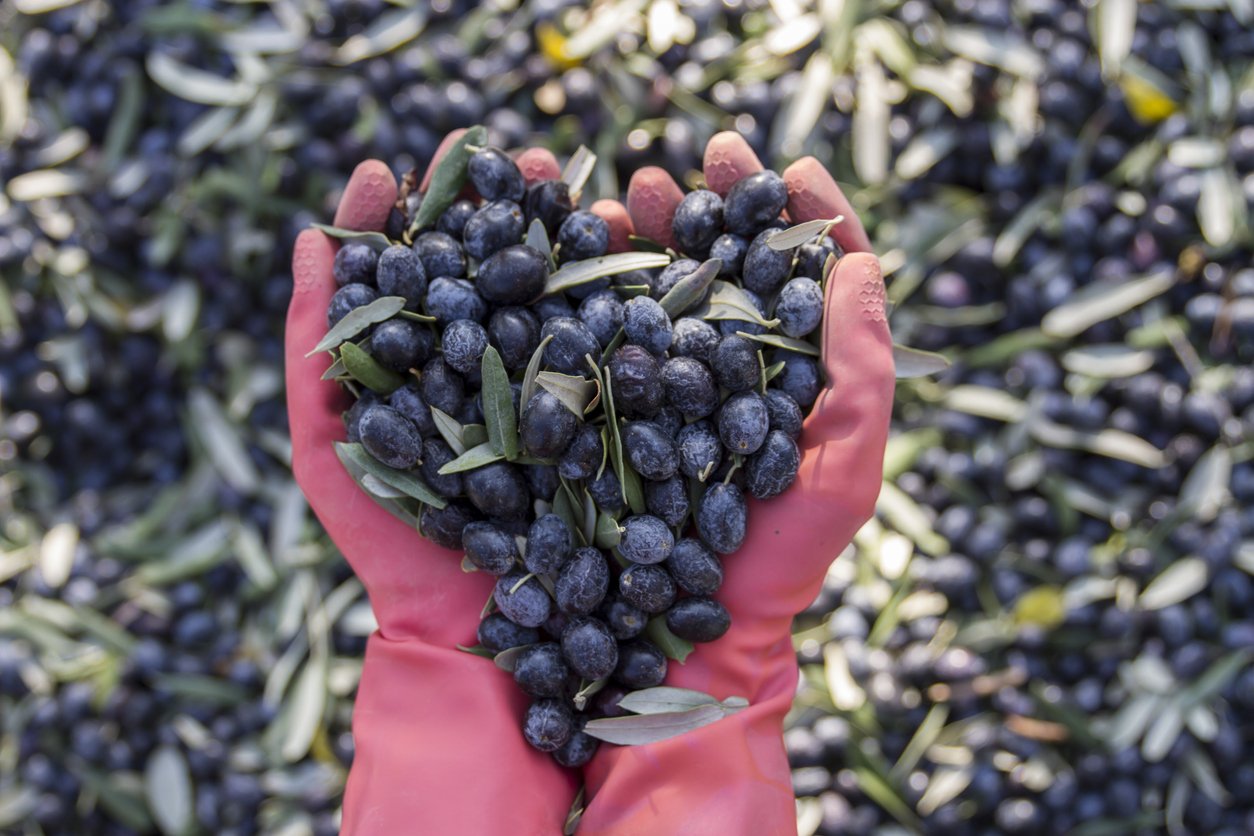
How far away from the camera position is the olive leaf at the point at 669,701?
135 centimetres

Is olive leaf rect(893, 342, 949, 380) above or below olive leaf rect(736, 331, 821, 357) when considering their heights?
below

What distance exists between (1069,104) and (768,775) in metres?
1.84

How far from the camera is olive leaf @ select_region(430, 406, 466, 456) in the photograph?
4.46 ft

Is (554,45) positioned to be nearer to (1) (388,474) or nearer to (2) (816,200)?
(2) (816,200)

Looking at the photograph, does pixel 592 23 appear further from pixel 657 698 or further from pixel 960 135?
pixel 657 698

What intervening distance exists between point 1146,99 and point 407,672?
7.16 feet

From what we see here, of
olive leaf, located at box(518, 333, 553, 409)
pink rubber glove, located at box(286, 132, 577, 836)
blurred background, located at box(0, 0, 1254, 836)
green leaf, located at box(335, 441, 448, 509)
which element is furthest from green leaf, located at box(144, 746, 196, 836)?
olive leaf, located at box(518, 333, 553, 409)

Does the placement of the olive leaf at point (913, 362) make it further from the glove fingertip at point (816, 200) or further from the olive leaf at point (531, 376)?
the olive leaf at point (531, 376)

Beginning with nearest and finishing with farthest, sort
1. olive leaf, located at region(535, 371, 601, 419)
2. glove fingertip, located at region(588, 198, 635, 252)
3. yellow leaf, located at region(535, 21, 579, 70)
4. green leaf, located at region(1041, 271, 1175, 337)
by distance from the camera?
olive leaf, located at region(535, 371, 601, 419) → glove fingertip, located at region(588, 198, 635, 252) → green leaf, located at region(1041, 271, 1175, 337) → yellow leaf, located at region(535, 21, 579, 70)

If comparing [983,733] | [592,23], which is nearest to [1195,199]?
[983,733]

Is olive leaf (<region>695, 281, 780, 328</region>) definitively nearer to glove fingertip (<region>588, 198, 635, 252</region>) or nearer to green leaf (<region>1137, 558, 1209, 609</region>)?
glove fingertip (<region>588, 198, 635, 252</region>)

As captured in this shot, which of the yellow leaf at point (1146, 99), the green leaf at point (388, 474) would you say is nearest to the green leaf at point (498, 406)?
the green leaf at point (388, 474)

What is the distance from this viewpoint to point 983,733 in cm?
208

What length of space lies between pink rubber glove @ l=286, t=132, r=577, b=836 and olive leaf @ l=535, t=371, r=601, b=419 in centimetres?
37
